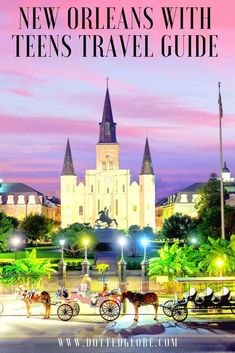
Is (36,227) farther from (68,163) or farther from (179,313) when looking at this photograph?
(68,163)

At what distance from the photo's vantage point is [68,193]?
490ft

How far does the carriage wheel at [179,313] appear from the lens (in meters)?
21.6

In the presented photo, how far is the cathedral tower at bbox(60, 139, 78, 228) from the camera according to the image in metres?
147

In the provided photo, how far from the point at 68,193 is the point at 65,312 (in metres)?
128

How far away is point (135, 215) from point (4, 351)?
13326 cm

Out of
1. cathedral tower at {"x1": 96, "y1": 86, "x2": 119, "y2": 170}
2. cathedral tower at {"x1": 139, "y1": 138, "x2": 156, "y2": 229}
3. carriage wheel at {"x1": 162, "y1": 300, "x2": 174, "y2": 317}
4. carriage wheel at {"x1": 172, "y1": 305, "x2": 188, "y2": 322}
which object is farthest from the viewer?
cathedral tower at {"x1": 96, "y1": 86, "x2": 119, "y2": 170}

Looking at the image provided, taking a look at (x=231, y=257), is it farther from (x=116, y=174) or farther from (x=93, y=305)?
(x=116, y=174)

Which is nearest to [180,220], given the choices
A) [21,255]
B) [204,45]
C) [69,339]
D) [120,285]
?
[21,255]

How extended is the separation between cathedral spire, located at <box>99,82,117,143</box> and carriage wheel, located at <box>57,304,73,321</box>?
136 m

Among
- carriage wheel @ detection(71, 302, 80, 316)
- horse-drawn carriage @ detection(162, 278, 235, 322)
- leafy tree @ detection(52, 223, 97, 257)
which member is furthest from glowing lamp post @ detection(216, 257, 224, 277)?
leafy tree @ detection(52, 223, 97, 257)

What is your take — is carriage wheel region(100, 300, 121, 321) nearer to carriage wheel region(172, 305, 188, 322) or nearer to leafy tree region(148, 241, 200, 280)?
carriage wheel region(172, 305, 188, 322)

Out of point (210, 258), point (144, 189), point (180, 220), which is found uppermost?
point (144, 189)

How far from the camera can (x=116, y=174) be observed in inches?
5930

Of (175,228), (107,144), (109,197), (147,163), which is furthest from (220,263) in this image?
(107,144)
